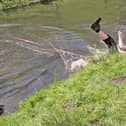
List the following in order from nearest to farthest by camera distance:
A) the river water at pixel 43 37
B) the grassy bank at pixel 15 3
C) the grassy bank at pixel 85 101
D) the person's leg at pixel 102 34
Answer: the grassy bank at pixel 85 101, the person's leg at pixel 102 34, the river water at pixel 43 37, the grassy bank at pixel 15 3

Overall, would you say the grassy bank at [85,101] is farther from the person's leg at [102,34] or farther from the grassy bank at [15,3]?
the grassy bank at [15,3]

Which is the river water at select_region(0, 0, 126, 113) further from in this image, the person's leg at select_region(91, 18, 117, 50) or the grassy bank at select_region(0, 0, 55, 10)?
the person's leg at select_region(91, 18, 117, 50)

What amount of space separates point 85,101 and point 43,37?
9.25 metres

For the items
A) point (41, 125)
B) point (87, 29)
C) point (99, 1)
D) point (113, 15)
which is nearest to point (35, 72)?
point (87, 29)

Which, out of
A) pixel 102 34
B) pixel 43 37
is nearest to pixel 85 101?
pixel 102 34

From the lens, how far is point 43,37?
15898 mm

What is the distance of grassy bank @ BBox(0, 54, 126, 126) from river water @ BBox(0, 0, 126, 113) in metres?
1.48

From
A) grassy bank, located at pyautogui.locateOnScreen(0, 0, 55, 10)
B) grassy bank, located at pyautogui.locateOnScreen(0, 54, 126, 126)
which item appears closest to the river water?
grassy bank, located at pyautogui.locateOnScreen(0, 0, 55, 10)

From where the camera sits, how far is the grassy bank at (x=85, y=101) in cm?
578

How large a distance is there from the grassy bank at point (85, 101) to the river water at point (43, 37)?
1479mm

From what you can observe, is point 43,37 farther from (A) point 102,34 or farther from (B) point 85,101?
(B) point 85,101

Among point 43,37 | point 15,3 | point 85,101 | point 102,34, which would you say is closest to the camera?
point 85,101

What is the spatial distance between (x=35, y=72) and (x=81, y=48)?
2.45 m

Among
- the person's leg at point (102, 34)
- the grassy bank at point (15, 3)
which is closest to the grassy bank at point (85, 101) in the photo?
the person's leg at point (102, 34)
